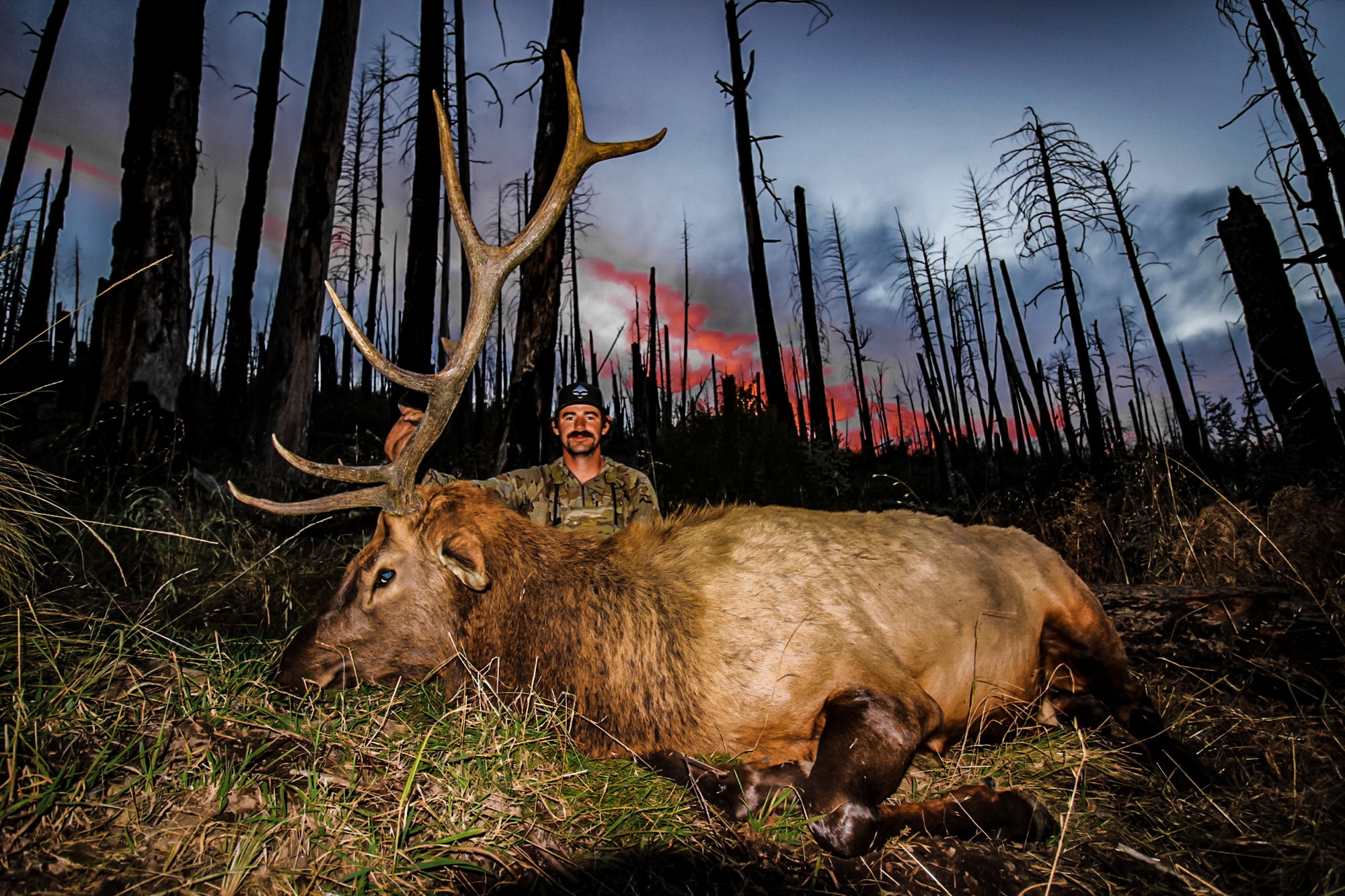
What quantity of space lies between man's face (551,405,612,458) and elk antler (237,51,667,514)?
167 centimetres

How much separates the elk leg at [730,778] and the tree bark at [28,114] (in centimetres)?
2062

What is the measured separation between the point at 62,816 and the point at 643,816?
5.33ft

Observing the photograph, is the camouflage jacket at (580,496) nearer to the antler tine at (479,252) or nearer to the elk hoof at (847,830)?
the antler tine at (479,252)

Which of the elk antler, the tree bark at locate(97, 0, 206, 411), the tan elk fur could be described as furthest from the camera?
the tree bark at locate(97, 0, 206, 411)

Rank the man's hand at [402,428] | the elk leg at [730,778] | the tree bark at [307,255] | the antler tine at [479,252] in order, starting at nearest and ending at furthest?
the elk leg at [730,778] < the antler tine at [479,252] < the man's hand at [402,428] < the tree bark at [307,255]

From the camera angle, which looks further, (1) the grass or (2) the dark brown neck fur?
(2) the dark brown neck fur

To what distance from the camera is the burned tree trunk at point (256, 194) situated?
13.2 meters

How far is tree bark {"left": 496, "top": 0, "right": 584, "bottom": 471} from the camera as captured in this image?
7027 millimetres

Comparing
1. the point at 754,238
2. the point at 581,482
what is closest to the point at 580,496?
the point at 581,482

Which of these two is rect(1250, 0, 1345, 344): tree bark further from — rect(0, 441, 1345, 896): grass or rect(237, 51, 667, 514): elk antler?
rect(237, 51, 667, 514): elk antler

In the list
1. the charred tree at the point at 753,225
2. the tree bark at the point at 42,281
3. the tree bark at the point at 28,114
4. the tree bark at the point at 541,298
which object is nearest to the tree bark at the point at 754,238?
the charred tree at the point at 753,225

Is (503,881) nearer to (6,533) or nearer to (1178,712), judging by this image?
(6,533)

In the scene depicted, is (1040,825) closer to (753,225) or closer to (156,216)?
(156,216)

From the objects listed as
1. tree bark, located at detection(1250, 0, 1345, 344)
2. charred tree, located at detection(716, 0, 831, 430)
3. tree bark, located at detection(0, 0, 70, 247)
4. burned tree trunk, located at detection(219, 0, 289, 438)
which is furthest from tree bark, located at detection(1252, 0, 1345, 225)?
tree bark, located at detection(0, 0, 70, 247)
